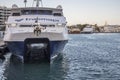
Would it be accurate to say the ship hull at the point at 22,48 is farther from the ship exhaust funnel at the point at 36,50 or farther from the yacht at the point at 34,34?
the ship exhaust funnel at the point at 36,50

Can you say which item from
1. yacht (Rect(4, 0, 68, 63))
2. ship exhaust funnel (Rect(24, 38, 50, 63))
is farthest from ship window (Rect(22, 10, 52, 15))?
ship exhaust funnel (Rect(24, 38, 50, 63))

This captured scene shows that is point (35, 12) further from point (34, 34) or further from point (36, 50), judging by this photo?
point (34, 34)

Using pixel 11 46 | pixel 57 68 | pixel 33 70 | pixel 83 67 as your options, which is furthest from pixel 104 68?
pixel 11 46

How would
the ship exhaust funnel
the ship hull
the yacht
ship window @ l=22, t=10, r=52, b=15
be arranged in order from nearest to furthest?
1. the yacht
2. the ship hull
3. the ship exhaust funnel
4. ship window @ l=22, t=10, r=52, b=15

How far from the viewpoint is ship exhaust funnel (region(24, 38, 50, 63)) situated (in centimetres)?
3244

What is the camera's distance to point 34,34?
31.9m

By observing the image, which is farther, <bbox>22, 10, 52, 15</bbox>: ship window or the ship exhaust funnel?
<bbox>22, 10, 52, 15</bbox>: ship window

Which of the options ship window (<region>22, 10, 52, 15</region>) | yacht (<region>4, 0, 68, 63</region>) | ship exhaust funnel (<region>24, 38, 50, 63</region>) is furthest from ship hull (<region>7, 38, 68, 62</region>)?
ship window (<region>22, 10, 52, 15</region>)

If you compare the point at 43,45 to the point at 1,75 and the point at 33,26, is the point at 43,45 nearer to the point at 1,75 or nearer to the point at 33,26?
the point at 33,26

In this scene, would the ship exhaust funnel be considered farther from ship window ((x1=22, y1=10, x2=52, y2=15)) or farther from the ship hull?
ship window ((x1=22, y1=10, x2=52, y2=15))

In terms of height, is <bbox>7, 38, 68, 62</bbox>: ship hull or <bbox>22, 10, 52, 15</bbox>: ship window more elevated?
<bbox>22, 10, 52, 15</bbox>: ship window

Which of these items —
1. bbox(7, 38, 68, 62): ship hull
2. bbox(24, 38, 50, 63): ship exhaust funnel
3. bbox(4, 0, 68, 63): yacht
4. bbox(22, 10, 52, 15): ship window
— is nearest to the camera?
bbox(4, 0, 68, 63): yacht

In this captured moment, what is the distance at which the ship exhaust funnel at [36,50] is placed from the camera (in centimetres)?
3244

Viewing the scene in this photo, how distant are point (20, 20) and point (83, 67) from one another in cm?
835
